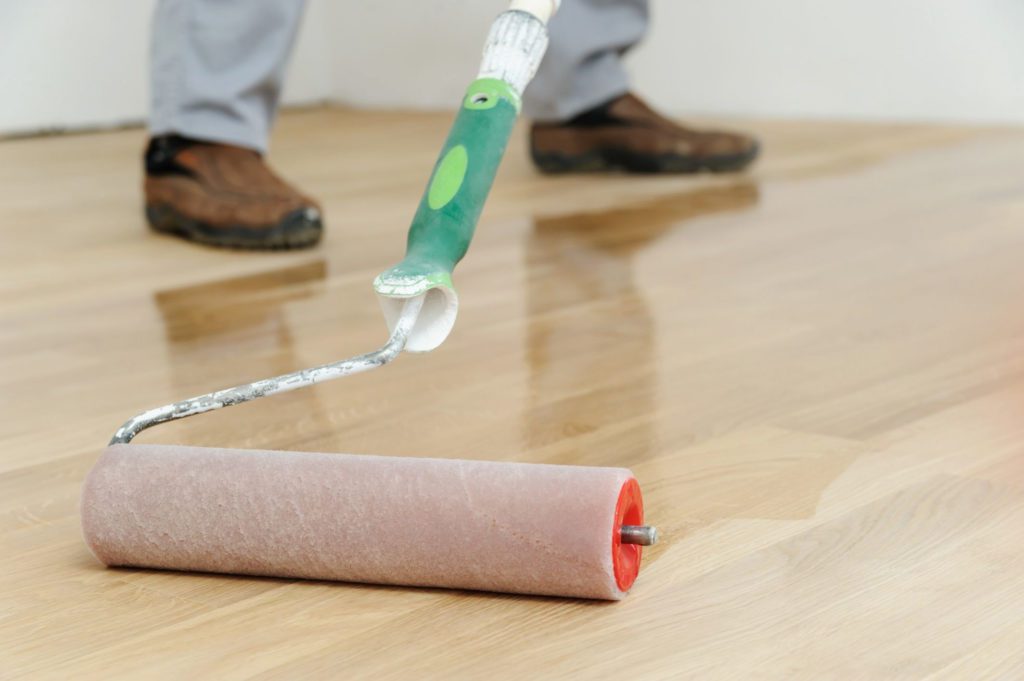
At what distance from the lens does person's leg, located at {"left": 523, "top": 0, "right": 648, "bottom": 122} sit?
254cm

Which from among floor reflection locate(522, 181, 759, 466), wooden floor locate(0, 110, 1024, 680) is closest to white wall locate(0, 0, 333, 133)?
wooden floor locate(0, 110, 1024, 680)

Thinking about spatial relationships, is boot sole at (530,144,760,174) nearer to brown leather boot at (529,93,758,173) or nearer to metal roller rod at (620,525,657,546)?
brown leather boot at (529,93,758,173)

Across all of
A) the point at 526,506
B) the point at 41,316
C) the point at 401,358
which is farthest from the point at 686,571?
the point at 41,316

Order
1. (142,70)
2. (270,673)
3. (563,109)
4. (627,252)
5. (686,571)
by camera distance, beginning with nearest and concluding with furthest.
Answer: (270,673) < (686,571) < (627,252) < (563,109) < (142,70)

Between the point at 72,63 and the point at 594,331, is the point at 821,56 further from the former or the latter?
the point at 594,331

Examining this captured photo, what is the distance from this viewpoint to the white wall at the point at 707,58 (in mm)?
3180

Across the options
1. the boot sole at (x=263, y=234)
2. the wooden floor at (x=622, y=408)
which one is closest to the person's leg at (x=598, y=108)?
the wooden floor at (x=622, y=408)

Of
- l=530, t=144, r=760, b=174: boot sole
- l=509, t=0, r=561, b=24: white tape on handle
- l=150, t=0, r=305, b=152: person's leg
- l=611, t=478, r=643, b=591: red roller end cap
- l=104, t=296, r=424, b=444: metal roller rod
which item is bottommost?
l=530, t=144, r=760, b=174: boot sole

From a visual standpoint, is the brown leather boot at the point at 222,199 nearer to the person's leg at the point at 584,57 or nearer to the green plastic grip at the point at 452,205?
the person's leg at the point at 584,57

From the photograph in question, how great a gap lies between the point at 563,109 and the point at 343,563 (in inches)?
74.4

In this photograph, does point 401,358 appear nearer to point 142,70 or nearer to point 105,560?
point 105,560

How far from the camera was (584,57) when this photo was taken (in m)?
2.55

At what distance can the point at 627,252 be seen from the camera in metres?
1.83

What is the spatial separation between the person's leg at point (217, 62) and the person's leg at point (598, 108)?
632 mm
